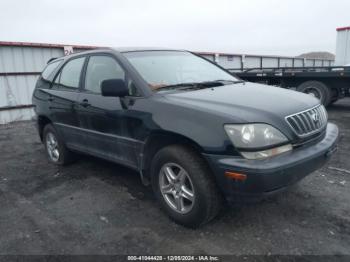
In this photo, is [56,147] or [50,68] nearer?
[56,147]

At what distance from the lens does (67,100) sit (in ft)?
14.0

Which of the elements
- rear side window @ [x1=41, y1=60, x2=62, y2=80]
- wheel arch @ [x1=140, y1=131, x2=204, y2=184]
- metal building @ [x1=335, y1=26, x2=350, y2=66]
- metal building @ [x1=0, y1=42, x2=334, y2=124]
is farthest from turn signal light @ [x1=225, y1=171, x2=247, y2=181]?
metal building @ [x1=335, y1=26, x2=350, y2=66]

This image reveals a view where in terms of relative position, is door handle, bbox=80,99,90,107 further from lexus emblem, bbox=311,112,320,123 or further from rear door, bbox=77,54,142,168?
lexus emblem, bbox=311,112,320,123

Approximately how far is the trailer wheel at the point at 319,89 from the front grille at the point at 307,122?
21.6ft

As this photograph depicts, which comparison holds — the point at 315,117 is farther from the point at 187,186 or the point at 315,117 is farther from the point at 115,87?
the point at 115,87

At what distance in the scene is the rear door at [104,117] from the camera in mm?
3428

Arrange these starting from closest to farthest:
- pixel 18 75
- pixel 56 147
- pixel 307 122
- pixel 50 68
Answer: pixel 307 122 < pixel 56 147 < pixel 50 68 < pixel 18 75

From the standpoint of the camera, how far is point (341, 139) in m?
5.90

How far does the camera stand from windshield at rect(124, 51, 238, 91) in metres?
3.42

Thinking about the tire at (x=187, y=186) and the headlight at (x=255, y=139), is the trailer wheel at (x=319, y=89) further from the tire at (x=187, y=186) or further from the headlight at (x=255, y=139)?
the tire at (x=187, y=186)

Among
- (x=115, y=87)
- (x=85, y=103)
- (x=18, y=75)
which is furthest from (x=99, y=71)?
(x=18, y=75)

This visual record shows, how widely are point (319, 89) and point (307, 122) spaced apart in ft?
23.4

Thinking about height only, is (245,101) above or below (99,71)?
below

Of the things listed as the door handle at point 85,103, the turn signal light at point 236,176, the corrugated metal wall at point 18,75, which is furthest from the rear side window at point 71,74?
the corrugated metal wall at point 18,75
